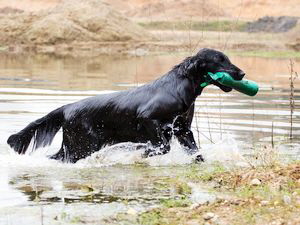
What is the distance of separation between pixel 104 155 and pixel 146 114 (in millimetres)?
697

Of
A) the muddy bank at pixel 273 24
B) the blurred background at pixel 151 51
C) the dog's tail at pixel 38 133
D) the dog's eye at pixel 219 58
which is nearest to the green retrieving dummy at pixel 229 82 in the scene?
the dog's eye at pixel 219 58

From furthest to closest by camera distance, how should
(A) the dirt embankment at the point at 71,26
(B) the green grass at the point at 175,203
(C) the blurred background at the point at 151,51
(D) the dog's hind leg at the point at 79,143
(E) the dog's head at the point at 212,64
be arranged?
1. (A) the dirt embankment at the point at 71,26
2. (C) the blurred background at the point at 151,51
3. (D) the dog's hind leg at the point at 79,143
4. (E) the dog's head at the point at 212,64
5. (B) the green grass at the point at 175,203

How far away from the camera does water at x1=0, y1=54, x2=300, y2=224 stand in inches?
261

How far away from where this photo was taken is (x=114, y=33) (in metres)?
37.5

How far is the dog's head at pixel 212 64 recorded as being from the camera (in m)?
9.04

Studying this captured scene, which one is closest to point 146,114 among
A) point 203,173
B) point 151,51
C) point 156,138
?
Answer: point 156,138

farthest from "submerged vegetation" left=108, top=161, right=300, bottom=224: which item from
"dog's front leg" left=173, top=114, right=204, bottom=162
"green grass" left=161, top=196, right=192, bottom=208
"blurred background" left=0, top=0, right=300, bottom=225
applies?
"dog's front leg" left=173, top=114, right=204, bottom=162

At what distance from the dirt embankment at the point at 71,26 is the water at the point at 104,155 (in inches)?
600

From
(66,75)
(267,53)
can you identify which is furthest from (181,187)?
(267,53)

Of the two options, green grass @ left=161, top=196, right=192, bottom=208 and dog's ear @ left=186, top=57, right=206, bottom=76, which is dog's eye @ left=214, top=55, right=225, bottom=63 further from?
green grass @ left=161, top=196, right=192, bottom=208

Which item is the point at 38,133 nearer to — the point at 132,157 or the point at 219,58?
the point at 132,157

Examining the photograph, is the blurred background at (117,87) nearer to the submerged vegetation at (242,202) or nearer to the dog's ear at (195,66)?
the submerged vegetation at (242,202)

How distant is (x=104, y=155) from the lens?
920 centimetres

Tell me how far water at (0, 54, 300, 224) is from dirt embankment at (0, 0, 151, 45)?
50.0 feet
